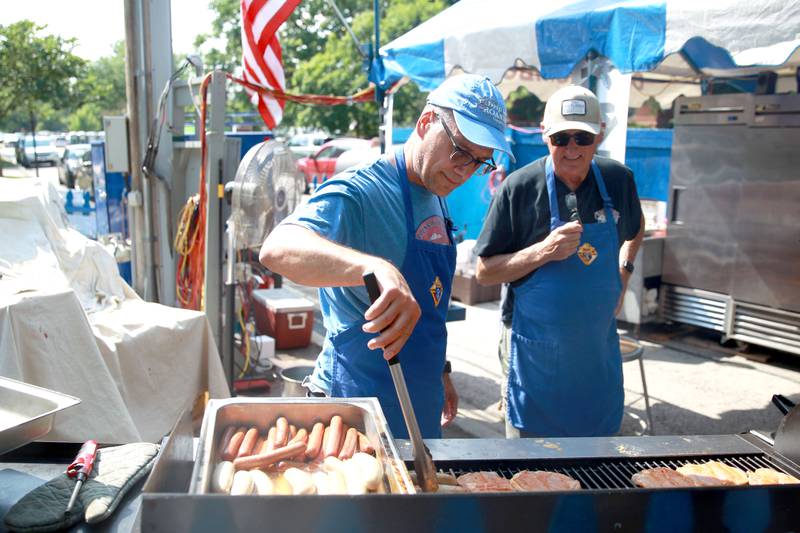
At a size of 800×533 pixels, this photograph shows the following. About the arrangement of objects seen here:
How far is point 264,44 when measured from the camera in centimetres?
620

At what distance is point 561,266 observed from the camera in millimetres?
2953

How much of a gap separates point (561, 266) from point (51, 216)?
3511 millimetres

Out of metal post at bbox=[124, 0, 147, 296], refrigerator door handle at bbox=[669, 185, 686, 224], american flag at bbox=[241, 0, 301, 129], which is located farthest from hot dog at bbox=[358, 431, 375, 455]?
refrigerator door handle at bbox=[669, 185, 686, 224]

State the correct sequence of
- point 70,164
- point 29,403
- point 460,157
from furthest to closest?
point 70,164, point 460,157, point 29,403

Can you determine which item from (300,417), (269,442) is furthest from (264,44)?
(269,442)

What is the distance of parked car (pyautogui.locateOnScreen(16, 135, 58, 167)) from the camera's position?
34.0m

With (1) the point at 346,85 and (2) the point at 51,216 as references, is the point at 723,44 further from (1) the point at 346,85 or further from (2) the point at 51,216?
(1) the point at 346,85

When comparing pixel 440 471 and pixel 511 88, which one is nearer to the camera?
pixel 440 471

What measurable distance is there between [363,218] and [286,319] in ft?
15.1

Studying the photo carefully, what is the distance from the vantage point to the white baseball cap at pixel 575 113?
2920 mm

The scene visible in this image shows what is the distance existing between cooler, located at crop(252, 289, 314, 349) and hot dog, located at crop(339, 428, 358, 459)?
15.9 feet

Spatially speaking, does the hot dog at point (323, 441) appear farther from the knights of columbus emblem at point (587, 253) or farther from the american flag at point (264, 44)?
the american flag at point (264, 44)

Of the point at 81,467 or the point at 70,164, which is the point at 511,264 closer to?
the point at 81,467

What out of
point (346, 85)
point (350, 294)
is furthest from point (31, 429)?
point (346, 85)
